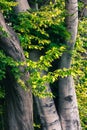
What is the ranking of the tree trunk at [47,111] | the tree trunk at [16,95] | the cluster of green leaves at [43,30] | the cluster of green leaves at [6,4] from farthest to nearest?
the tree trunk at [47,111], the cluster of green leaves at [43,30], the cluster of green leaves at [6,4], the tree trunk at [16,95]

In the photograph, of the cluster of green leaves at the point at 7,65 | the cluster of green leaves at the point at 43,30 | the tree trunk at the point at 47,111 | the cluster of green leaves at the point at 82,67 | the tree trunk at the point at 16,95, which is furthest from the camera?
the cluster of green leaves at the point at 82,67

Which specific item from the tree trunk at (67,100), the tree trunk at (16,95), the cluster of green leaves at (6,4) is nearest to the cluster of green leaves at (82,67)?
the tree trunk at (67,100)

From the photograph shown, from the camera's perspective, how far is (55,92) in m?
5.62

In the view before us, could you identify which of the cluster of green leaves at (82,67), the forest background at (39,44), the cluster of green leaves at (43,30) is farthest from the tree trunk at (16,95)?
the cluster of green leaves at (82,67)

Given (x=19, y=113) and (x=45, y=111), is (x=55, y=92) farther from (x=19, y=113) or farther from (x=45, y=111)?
(x=19, y=113)

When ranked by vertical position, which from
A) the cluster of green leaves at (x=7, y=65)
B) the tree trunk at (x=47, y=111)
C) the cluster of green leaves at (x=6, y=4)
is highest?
the cluster of green leaves at (x=6, y=4)

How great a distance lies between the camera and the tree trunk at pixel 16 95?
4.16 m

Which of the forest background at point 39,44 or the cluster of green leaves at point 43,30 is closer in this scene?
the forest background at point 39,44

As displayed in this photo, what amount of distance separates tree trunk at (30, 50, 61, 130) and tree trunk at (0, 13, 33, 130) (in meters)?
0.64

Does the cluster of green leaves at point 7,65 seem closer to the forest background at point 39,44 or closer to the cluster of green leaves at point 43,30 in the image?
the forest background at point 39,44

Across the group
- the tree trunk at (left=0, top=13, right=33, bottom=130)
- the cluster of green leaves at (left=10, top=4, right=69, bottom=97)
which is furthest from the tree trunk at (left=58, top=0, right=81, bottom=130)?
the tree trunk at (left=0, top=13, right=33, bottom=130)

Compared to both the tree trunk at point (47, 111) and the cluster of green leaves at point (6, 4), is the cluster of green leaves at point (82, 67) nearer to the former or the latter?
the tree trunk at point (47, 111)

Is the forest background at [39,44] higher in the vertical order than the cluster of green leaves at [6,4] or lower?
lower

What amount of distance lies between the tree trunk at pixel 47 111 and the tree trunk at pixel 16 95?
64 centimetres
